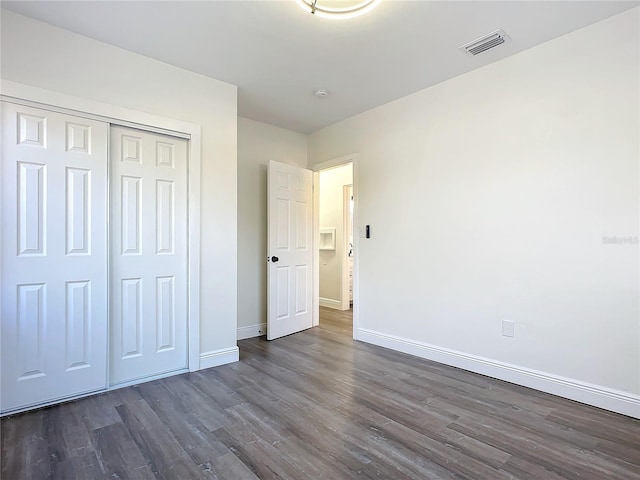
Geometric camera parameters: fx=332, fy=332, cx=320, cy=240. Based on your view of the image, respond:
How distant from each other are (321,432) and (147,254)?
1930mm

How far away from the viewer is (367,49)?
2.59 m

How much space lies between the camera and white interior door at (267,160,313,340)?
396 cm

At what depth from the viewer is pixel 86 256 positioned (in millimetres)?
2430

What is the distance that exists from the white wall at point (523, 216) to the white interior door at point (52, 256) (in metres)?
2.64

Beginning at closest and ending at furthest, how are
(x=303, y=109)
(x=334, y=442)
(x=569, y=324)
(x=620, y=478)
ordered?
(x=620, y=478) → (x=334, y=442) → (x=569, y=324) → (x=303, y=109)

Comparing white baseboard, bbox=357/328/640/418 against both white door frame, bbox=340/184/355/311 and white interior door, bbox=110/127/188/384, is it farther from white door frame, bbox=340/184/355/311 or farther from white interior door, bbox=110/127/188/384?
white interior door, bbox=110/127/188/384

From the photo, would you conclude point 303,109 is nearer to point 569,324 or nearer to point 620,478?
point 569,324

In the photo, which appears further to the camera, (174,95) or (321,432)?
(174,95)

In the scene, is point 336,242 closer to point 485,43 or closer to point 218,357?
point 218,357

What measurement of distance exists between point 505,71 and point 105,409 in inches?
156

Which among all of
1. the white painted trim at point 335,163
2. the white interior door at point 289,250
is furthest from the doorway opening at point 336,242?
the white interior door at point 289,250

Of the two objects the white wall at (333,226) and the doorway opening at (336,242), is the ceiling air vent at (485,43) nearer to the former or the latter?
the doorway opening at (336,242)

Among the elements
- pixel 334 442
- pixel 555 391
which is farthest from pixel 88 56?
pixel 555 391

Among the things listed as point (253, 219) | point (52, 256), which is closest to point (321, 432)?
point (52, 256)
